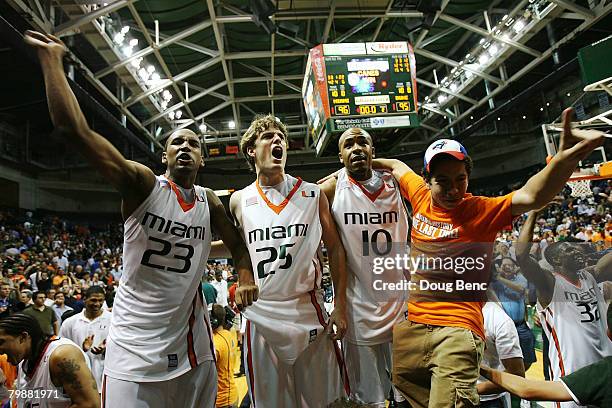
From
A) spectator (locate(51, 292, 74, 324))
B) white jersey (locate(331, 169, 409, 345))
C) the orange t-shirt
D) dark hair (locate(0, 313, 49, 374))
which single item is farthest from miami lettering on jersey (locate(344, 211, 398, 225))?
spectator (locate(51, 292, 74, 324))

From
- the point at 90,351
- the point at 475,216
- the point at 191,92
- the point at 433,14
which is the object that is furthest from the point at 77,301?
the point at 191,92

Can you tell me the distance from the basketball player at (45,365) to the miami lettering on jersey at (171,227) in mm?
1149

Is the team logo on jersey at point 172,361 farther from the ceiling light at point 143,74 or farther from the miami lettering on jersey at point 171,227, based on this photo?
the ceiling light at point 143,74

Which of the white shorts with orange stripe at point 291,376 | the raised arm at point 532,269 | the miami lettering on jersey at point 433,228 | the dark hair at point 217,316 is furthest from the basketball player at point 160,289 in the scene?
the dark hair at point 217,316

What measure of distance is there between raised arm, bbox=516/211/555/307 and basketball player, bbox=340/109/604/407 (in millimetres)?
331

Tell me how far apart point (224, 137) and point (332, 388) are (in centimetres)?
2255

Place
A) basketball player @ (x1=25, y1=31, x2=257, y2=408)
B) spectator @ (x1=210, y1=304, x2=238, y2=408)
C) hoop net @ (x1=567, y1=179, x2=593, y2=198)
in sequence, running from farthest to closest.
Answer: hoop net @ (x1=567, y1=179, x2=593, y2=198), spectator @ (x1=210, y1=304, x2=238, y2=408), basketball player @ (x1=25, y1=31, x2=257, y2=408)

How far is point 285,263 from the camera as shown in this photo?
2.73m

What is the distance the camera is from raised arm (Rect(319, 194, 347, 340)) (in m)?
2.74

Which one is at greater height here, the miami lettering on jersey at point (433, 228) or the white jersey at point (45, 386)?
the miami lettering on jersey at point (433, 228)

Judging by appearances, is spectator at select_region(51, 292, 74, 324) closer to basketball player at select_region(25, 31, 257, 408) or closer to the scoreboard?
basketball player at select_region(25, 31, 257, 408)

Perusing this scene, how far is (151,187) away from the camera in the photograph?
2.58 meters

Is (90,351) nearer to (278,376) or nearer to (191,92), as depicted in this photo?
(278,376)

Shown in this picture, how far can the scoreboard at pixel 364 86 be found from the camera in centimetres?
1166
